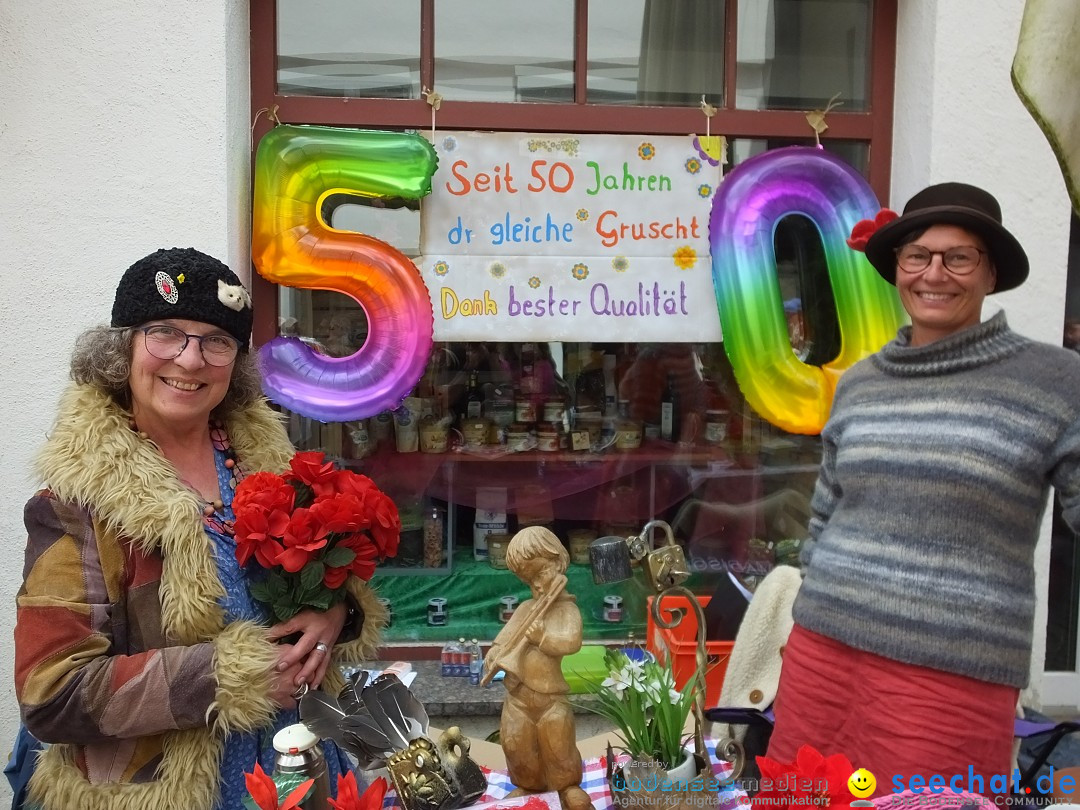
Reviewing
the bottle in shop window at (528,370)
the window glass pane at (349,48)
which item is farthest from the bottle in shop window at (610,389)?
the window glass pane at (349,48)

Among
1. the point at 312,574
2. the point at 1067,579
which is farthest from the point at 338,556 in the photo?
the point at 1067,579

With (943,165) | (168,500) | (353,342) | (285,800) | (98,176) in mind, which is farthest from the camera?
(353,342)

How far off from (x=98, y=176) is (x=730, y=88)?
2327mm

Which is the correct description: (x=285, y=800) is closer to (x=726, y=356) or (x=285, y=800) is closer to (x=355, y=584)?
(x=355, y=584)

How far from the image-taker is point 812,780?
1.17 metres

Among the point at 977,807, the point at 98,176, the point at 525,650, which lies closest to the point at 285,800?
the point at 525,650

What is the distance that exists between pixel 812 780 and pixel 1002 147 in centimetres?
260

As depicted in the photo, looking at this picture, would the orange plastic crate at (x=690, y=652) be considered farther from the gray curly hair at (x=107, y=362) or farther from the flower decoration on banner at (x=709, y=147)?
the gray curly hair at (x=107, y=362)

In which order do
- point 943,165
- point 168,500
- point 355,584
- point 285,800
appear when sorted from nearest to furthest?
1. point 285,800
2. point 168,500
3. point 355,584
4. point 943,165

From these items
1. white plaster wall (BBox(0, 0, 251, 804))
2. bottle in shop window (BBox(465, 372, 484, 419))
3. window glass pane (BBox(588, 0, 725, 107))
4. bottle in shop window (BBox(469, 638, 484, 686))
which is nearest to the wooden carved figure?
bottle in shop window (BBox(469, 638, 484, 686))

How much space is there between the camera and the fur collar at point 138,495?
1.55 meters

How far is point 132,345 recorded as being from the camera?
1.64m

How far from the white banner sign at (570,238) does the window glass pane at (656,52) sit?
0.72 ft

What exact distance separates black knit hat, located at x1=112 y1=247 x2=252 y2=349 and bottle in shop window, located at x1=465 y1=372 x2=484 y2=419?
1650mm
